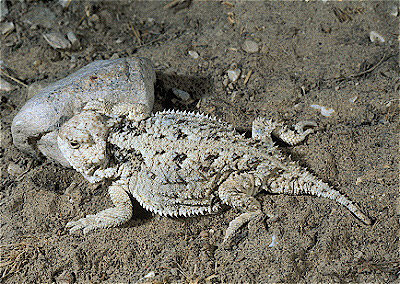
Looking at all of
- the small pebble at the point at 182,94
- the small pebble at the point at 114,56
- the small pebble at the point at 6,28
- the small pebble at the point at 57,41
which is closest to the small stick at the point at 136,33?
the small pebble at the point at 114,56

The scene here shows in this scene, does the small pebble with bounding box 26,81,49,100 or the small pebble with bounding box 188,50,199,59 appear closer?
the small pebble with bounding box 26,81,49,100

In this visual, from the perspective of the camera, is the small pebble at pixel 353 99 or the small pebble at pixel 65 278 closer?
the small pebble at pixel 65 278

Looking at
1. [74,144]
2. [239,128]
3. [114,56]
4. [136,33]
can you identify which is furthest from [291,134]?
[136,33]

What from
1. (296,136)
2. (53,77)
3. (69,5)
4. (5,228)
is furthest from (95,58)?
(296,136)

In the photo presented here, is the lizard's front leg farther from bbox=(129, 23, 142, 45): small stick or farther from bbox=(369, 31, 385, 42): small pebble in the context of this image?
bbox=(369, 31, 385, 42): small pebble

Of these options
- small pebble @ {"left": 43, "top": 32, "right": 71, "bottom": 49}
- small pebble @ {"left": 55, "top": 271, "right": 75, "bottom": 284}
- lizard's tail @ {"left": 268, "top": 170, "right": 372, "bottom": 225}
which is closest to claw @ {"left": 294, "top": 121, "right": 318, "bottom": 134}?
lizard's tail @ {"left": 268, "top": 170, "right": 372, "bottom": 225}

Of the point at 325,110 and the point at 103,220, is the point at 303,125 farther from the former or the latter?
the point at 103,220

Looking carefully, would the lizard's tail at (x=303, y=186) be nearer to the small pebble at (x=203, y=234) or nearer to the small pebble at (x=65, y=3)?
the small pebble at (x=203, y=234)
